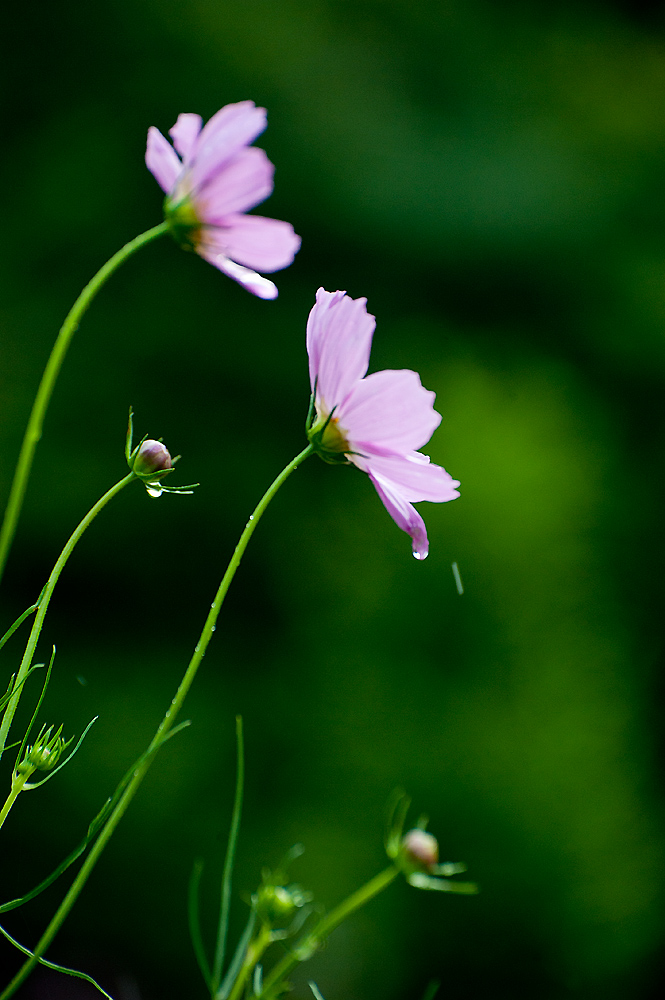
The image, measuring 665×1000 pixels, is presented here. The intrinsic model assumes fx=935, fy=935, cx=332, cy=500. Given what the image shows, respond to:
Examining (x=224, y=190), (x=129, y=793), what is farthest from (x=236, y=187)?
(x=129, y=793)

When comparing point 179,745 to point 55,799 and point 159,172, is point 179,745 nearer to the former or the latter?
point 55,799

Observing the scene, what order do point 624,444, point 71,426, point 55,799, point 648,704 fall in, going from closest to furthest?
point 55,799 < point 71,426 < point 648,704 < point 624,444

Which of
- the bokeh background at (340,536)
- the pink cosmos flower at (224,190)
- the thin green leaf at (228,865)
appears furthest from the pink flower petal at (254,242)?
the bokeh background at (340,536)

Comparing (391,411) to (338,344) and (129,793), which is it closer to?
(338,344)

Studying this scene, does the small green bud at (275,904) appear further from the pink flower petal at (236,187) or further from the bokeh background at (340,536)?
the bokeh background at (340,536)

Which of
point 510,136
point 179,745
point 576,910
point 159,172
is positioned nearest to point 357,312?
point 159,172
